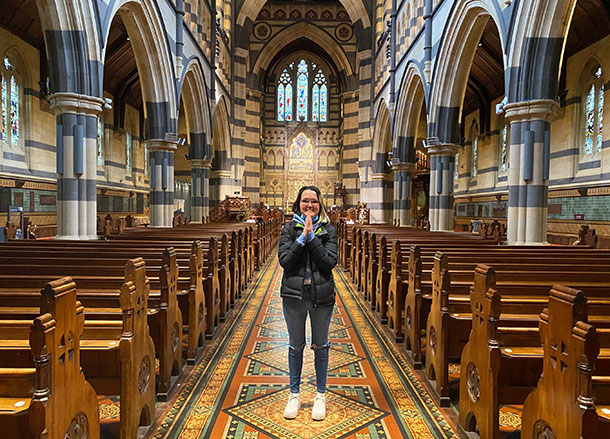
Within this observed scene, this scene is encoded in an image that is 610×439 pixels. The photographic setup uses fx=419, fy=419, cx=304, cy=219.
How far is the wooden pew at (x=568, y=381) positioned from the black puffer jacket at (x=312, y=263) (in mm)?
1419

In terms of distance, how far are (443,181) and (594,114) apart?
445 centimetres

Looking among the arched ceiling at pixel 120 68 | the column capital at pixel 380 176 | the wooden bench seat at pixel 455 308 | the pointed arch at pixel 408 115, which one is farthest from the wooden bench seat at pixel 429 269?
the column capital at pixel 380 176

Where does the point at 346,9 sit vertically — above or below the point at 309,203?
above

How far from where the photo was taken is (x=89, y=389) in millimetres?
2277

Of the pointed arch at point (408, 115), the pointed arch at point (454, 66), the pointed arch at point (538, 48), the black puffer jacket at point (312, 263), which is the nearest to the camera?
the black puffer jacket at point (312, 263)

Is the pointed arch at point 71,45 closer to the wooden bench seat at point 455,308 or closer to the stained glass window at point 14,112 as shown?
the stained glass window at point 14,112

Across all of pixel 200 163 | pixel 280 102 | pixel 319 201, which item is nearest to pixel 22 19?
pixel 200 163

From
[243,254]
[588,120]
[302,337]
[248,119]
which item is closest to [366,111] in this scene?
[248,119]

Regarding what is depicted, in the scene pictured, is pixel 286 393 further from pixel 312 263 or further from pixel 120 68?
pixel 120 68

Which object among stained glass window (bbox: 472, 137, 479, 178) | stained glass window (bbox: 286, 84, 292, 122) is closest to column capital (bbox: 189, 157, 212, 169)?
stained glass window (bbox: 472, 137, 479, 178)

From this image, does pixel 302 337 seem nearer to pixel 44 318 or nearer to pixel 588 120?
pixel 44 318

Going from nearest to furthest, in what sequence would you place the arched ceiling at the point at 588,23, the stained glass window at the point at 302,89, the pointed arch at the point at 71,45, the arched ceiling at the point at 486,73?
the pointed arch at the point at 71,45, the arched ceiling at the point at 588,23, the arched ceiling at the point at 486,73, the stained glass window at the point at 302,89

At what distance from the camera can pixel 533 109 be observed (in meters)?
8.05

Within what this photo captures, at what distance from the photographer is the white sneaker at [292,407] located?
3225mm
